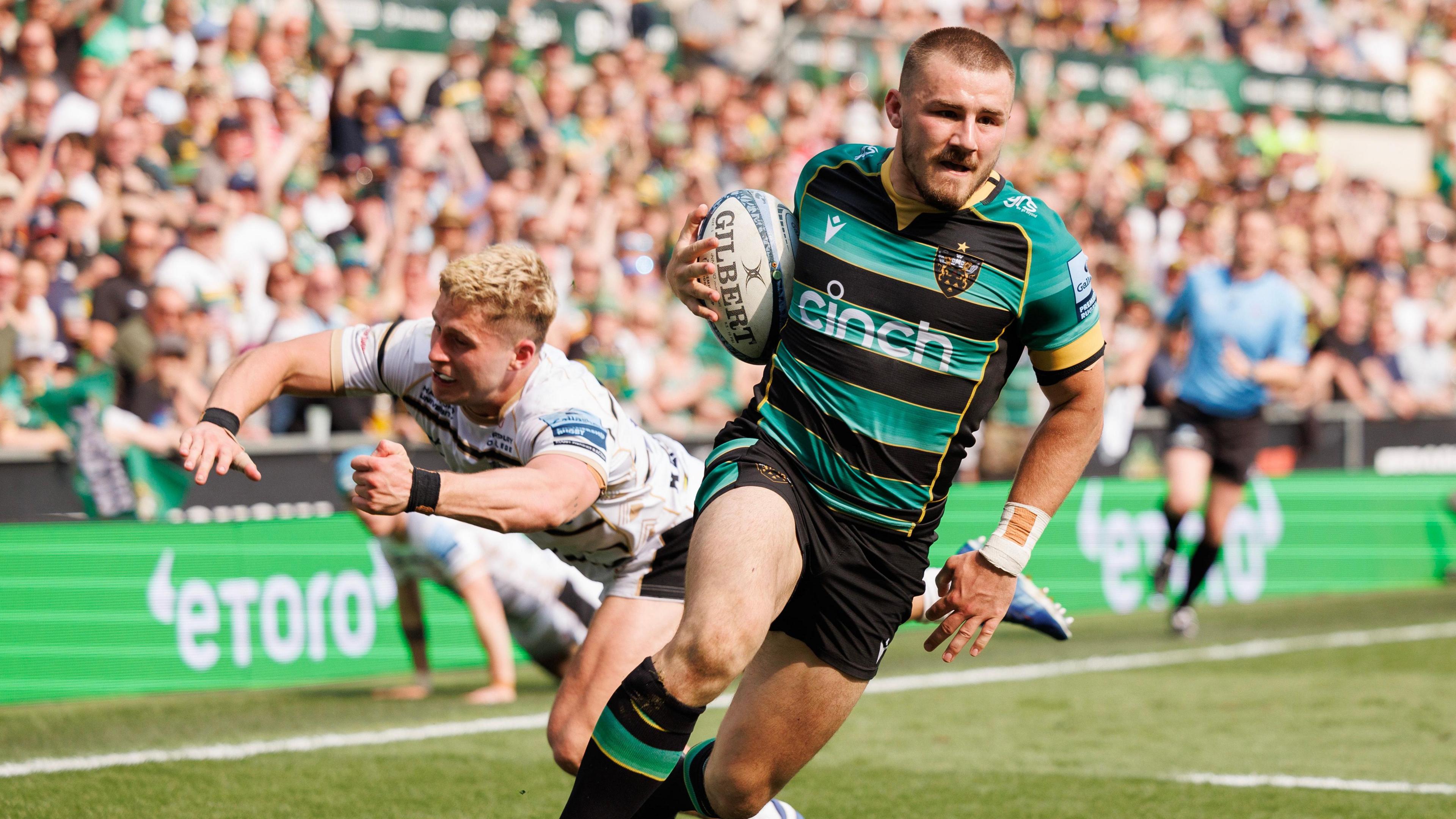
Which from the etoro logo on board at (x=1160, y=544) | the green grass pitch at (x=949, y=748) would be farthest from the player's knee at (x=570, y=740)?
the etoro logo on board at (x=1160, y=544)

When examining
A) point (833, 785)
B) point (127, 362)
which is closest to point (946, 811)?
point (833, 785)

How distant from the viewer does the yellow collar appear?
14.8 feet

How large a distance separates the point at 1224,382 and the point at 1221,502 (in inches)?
32.0

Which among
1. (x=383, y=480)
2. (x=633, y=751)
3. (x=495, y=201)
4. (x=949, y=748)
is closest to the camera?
(x=383, y=480)

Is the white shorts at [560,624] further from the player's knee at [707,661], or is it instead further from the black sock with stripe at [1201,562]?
the black sock with stripe at [1201,562]

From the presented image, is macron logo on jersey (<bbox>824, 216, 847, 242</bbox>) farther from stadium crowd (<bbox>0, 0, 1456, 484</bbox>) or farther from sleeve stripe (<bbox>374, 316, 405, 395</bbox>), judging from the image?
stadium crowd (<bbox>0, 0, 1456, 484</bbox>)

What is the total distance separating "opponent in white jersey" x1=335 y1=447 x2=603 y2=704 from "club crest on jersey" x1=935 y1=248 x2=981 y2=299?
142 inches

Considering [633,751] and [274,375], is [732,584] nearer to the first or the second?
[633,751]

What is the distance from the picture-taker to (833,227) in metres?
4.64

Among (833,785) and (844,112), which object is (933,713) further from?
(844,112)

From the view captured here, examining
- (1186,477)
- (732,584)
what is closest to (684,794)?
(732,584)

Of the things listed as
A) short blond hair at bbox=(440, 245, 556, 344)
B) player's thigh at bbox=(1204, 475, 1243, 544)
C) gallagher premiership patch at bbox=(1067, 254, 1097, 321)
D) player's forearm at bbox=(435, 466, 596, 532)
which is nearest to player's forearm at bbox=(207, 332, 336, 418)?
short blond hair at bbox=(440, 245, 556, 344)

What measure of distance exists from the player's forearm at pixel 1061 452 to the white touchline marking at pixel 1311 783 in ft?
8.55

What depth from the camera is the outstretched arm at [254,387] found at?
4.36 meters
